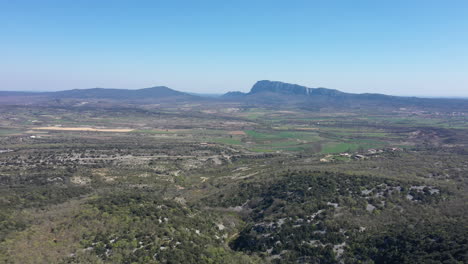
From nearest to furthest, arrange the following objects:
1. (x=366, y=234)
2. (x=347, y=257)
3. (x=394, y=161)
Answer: (x=347, y=257) → (x=366, y=234) → (x=394, y=161)

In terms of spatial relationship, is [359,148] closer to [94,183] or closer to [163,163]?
[163,163]

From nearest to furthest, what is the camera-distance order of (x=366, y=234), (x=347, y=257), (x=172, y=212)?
(x=347, y=257), (x=366, y=234), (x=172, y=212)

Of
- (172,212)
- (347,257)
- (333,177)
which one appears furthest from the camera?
(333,177)

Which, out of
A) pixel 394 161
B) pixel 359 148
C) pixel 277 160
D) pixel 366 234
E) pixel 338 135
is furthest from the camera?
pixel 338 135

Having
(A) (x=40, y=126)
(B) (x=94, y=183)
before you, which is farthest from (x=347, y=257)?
(A) (x=40, y=126)

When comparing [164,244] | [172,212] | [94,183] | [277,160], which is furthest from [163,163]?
[164,244]

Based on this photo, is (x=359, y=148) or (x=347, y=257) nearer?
(x=347, y=257)

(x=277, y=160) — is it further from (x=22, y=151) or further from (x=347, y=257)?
(x=22, y=151)

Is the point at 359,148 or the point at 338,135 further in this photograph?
the point at 338,135

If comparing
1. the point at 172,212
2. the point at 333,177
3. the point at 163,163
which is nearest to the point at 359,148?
the point at 333,177
